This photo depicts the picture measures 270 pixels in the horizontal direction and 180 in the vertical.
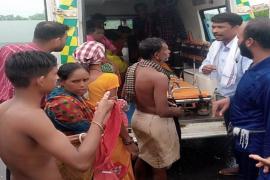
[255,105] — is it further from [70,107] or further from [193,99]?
[193,99]

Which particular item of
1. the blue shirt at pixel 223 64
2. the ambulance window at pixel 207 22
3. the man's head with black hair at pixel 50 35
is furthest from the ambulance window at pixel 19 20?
the ambulance window at pixel 207 22

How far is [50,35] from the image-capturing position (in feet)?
11.1

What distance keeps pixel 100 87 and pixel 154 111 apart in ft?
2.64

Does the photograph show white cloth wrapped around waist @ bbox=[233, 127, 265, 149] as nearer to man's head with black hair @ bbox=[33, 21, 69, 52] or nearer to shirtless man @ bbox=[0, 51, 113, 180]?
shirtless man @ bbox=[0, 51, 113, 180]

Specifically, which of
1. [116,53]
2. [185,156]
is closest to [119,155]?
[185,156]

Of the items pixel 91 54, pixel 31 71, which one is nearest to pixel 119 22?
pixel 91 54

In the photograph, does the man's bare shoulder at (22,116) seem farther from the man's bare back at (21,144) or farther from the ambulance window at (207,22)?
the ambulance window at (207,22)

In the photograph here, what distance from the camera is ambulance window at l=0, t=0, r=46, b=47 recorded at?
167 inches

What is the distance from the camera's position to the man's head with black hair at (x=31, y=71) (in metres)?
1.90

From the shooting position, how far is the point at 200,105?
4500 millimetres

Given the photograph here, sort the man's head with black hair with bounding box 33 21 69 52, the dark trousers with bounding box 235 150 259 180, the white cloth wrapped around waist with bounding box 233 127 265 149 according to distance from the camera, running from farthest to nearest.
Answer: the man's head with black hair with bounding box 33 21 69 52
the dark trousers with bounding box 235 150 259 180
the white cloth wrapped around waist with bounding box 233 127 265 149

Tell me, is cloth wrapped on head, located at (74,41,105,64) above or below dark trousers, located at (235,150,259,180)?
above

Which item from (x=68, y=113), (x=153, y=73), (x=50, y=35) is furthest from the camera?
(x=153, y=73)

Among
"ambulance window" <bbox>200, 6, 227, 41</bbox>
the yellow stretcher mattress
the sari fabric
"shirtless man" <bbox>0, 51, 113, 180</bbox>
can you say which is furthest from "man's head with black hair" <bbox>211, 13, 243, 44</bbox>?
"ambulance window" <bbox>200, 6, 227, 41</bbox>
